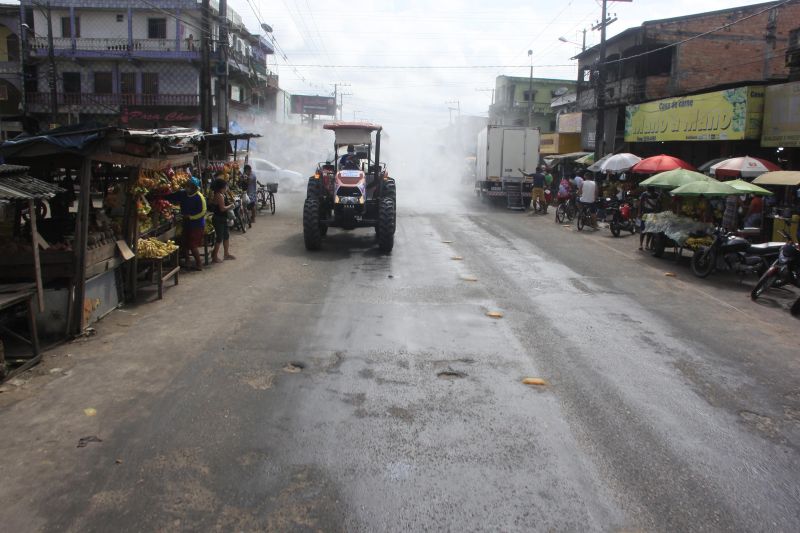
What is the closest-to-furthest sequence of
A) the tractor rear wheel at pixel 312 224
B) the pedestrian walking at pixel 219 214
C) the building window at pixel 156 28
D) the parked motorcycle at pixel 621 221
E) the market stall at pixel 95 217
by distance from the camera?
the market stall at pixel 95 217 < the pedestrian walking at pixel 219 214 < the tractor rear wheel at pixel 312 224 < the parked motorcycle at pixel 621 221 < the building window at pixel 156 28

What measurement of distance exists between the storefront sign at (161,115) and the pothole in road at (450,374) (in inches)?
1509

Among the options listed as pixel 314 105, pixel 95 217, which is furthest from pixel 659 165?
pixel 314 105

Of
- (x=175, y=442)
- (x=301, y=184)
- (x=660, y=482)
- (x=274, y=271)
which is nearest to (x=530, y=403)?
(x=660, y=482)

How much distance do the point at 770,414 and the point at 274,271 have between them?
826cm

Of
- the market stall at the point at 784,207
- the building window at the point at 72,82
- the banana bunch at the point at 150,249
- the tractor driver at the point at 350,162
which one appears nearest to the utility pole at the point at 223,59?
the tractor driver at the point at 350,162

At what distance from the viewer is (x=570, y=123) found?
38938 mm

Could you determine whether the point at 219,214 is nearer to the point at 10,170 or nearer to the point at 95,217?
the point at 95,217

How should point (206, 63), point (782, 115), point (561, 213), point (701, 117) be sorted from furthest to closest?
point (561, 213)
point (701, 117)
point (206, 63)
point (782, 115)

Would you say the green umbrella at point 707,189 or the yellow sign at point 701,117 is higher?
the yellow sign at point 701,117

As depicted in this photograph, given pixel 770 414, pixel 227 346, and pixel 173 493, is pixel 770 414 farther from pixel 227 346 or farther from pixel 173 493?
pixel 227 346

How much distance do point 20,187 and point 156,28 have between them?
1582 inches

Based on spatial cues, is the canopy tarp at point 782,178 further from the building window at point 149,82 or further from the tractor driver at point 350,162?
the building window at point 149,82

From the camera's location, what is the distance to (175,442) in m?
4.65

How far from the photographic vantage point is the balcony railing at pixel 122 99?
40750 millimetres
